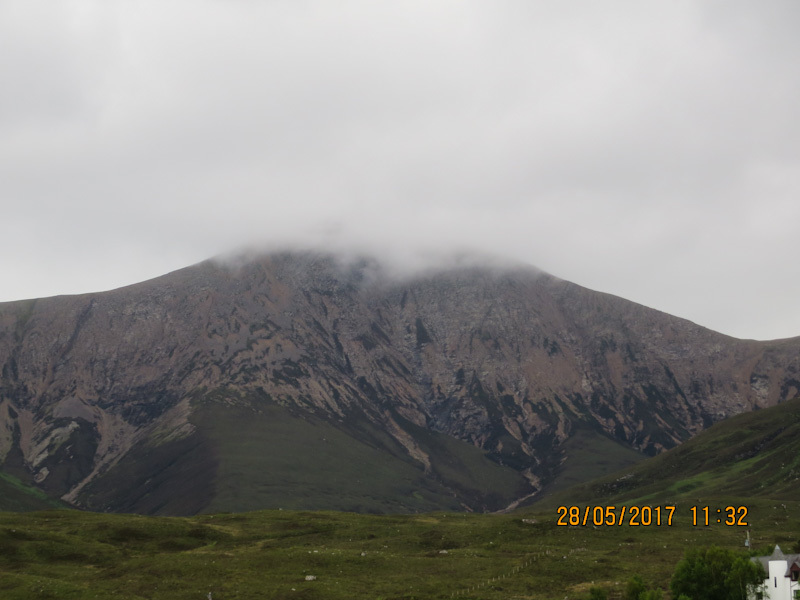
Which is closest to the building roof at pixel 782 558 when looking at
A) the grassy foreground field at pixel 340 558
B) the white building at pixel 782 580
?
the white building at pixel 782 580

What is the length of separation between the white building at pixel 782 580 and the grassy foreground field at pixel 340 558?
22.9 meters

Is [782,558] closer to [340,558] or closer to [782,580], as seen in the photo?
[782,580]

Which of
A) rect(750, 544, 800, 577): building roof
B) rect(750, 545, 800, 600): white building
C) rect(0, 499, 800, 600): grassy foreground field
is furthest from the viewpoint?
rect(0, 499, 800, 600): grassy foreground field

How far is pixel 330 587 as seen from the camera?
13588 centimetres

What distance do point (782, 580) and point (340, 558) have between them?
8136 centimetres

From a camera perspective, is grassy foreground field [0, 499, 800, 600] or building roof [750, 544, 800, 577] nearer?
building roof [750, 544, 800, 577]

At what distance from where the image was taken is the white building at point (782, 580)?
357 feet

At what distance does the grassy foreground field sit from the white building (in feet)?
75.1

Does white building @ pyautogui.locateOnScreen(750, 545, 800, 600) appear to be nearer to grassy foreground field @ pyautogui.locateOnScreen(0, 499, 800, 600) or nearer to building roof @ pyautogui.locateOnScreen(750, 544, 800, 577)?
building roof @ pyautogui.locateOnScreen(750, 544, 800, 577)

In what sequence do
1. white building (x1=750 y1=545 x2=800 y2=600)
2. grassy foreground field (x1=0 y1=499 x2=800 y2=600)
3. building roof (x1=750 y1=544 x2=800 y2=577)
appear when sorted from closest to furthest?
white building (x1=750 y1=545 x2=800 y2=600)
building roof (x1=750 y1=544 x2=800 y2=577)
grassy foreground field (x1=0 y1=499 x2=800 y2=600)

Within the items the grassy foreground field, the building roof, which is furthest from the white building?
the grassy foreground field

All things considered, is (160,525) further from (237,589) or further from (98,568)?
(237,589)

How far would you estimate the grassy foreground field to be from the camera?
13400 cm

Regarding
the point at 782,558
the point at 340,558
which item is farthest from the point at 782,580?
the point at 340,558
